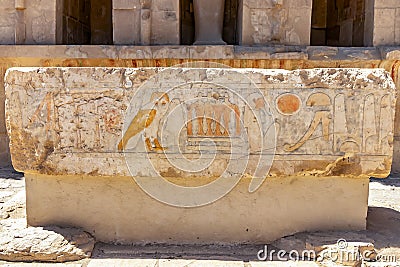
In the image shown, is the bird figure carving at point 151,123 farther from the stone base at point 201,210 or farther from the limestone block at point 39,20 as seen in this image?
the limestone block at point 39,20

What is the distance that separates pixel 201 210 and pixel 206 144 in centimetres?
53

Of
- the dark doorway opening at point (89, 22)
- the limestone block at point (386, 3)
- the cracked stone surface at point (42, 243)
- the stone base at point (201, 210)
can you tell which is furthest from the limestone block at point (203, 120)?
the dark doorway opening at point (89, 22)

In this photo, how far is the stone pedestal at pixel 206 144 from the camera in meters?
2.77

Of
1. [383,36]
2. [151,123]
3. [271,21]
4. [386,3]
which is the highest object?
[386,3]

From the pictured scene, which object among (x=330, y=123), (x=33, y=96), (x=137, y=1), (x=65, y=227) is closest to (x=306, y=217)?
(x=330, y=123)

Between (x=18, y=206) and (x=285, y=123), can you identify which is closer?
(x=285, y=123)

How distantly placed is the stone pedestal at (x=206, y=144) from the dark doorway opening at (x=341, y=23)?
335 cm

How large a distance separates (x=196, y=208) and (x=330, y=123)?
119 centimetres

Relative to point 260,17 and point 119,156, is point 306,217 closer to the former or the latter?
point 119,156

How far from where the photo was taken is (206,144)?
2.80 metres

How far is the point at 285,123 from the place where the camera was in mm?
2789

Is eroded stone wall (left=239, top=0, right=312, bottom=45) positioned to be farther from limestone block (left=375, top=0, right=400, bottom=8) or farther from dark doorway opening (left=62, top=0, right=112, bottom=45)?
dark doorway opening (left=62, top=0, right=112, bottom=45)

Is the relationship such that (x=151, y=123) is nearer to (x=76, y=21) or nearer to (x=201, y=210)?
(x=201, y=210)

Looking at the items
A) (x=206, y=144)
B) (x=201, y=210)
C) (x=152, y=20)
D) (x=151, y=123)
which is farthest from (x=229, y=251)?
(x=152, y=20)
